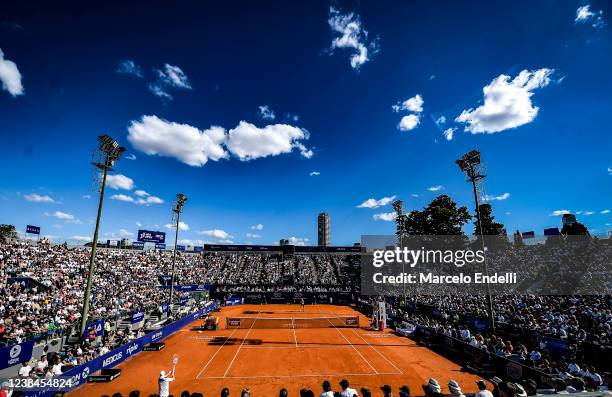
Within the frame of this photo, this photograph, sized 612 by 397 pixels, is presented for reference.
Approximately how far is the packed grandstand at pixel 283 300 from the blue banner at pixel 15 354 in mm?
483

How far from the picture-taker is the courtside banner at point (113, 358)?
15530 mm

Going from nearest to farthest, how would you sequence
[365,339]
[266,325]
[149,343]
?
[149,343]
[365,339]
[266,325]

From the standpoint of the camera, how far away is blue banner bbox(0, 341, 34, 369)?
16281mm

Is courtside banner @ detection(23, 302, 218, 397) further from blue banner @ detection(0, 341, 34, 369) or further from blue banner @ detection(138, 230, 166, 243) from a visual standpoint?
blue banner @ detection(138, 230, 166, 243)

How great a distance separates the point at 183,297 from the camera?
48.8 m

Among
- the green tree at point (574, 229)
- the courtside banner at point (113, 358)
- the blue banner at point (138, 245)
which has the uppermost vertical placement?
the green tree at point (574, 229)

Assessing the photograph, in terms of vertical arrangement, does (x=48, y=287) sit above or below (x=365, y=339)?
above

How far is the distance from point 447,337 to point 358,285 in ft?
139

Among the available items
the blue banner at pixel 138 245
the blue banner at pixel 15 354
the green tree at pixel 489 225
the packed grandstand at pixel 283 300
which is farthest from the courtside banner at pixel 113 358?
the green tree at pixel 489 225

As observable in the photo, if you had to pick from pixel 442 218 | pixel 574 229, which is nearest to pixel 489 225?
pixel 442 218

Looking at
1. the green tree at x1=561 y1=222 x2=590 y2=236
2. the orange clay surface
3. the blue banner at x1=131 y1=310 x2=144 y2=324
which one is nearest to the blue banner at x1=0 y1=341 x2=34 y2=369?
the orange clay surface

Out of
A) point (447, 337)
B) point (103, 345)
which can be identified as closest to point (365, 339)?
point (447, 337)

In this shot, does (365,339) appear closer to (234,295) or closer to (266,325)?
(266,325)

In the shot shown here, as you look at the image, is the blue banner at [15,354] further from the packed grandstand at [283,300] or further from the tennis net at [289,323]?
the tennis net at [289,323]
